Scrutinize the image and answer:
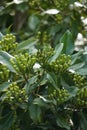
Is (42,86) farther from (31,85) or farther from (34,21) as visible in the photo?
(34,21)

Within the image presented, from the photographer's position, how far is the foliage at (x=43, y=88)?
1.62 meters

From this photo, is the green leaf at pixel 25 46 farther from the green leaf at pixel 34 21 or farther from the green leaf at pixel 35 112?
the green leaf at pixel 34 21

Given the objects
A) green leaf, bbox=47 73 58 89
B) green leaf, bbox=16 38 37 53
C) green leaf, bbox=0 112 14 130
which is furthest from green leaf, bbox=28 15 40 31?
green leaf, bbox=47 73 58 89

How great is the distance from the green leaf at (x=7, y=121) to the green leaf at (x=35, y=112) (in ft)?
0.38

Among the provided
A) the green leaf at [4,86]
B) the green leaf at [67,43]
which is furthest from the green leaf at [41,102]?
the green leaf at [67,43]

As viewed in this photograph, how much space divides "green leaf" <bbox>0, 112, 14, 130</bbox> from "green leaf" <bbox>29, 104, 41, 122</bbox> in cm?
11

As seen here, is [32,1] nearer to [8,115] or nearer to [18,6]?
[18,6]

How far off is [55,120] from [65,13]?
1.12 meters

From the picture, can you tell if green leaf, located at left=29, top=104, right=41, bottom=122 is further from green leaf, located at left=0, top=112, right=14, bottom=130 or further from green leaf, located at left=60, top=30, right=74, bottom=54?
green leaf, located at left=60, top=30, right=74, bottom=54

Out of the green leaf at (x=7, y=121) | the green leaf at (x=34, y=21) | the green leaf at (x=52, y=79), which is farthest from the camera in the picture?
the green leaf at (x=34, y=21)

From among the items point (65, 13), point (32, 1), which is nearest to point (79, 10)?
point (65, 13)

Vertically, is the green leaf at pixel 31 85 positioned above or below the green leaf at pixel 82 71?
below

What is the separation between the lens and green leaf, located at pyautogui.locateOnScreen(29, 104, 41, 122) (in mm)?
1646

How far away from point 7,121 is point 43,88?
0.19m
